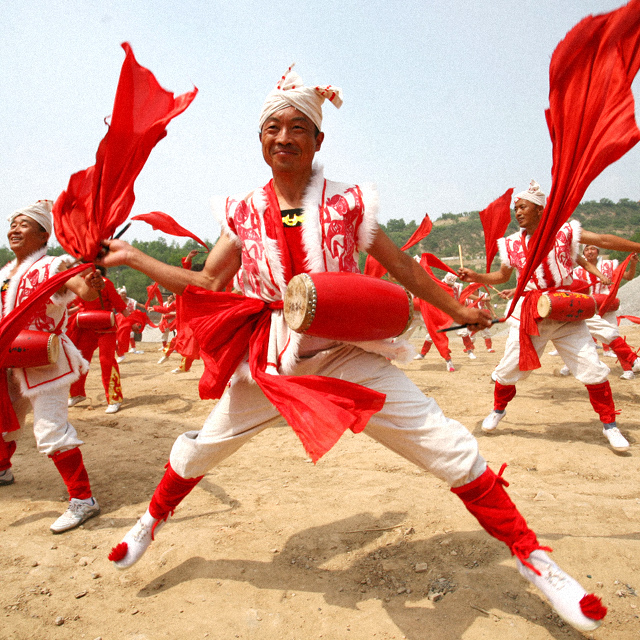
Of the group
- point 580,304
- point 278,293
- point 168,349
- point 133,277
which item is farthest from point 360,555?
point 133,277

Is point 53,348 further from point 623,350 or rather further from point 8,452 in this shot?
point 623,350

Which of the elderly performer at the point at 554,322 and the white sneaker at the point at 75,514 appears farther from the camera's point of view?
the elderly performer at the point at 554,322

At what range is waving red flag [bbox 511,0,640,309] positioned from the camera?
2084 millimetres

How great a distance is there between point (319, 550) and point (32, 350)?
86.4 inches

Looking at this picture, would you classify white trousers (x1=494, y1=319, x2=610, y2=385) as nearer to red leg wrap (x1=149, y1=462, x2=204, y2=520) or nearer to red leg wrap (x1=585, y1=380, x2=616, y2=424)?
red leg wrap (x1=585, y1=380, x2=616, y2=424)

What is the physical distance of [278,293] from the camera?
85.8 inches

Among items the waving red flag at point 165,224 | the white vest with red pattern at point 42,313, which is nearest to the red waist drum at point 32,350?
the white vest with red pattern at point 42,313

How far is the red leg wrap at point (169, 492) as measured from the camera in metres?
2.32

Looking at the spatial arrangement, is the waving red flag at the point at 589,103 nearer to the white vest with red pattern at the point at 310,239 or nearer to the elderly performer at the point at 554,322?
the white vest with red pattern at the point at 310,239

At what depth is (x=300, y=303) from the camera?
188 cm

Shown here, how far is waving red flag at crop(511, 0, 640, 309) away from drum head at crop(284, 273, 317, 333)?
124 centimetres

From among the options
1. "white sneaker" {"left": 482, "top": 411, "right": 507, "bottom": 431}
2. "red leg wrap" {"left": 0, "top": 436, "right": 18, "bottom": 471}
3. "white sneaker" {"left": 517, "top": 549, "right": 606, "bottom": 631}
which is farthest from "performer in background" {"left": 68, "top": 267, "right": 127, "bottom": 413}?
"white sneaker" {"left": 517, "top": 549, "right": 606, "bottom": 631}

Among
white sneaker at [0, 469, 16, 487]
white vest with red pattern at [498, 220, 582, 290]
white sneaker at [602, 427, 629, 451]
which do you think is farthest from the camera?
white vest with red pattern at [498, 220, 582, 290]

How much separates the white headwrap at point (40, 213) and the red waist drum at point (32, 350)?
85cm
